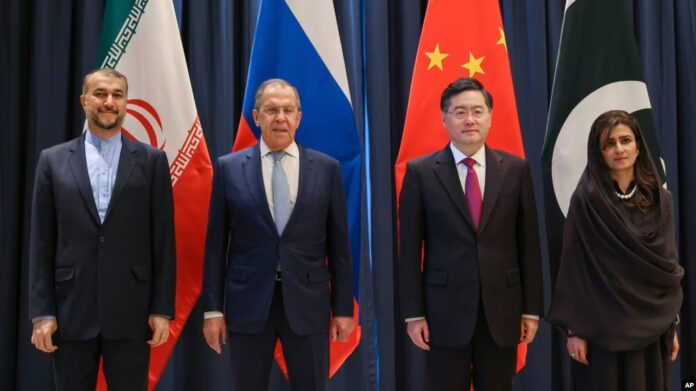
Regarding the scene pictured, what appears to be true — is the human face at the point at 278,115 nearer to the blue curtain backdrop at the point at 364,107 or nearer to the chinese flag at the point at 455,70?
the chinese flag at the point at 455,70

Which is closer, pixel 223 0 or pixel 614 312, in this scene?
pixel 614 312

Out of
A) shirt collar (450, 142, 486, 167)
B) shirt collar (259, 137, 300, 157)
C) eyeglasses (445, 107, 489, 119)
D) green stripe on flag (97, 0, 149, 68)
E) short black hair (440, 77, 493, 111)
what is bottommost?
shirt collar (450, 142, 486, 167)

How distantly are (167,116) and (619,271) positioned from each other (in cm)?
204

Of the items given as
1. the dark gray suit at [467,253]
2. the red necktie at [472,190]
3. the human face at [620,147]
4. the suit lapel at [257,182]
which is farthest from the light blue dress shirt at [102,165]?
the human face at [620,147]

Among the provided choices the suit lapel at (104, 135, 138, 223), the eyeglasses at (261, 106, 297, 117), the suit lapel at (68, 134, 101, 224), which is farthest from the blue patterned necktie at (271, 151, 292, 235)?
the suit lapel at (68, 134, 101, 224)

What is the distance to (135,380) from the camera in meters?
2.43

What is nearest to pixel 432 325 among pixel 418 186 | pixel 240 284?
pixel 418 186

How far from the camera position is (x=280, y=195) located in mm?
2529

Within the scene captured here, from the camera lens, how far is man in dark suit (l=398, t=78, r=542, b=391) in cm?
240

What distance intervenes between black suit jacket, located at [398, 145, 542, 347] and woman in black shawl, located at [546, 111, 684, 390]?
0.15 meters

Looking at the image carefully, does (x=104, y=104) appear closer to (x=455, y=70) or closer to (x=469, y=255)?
(x=469, y=255)

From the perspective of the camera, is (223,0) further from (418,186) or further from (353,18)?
(418,186)

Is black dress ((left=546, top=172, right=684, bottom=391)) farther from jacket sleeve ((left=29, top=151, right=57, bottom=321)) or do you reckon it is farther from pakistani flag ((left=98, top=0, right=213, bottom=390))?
jacket sleeve ((left=29, top=151, right=57, bottom=321))

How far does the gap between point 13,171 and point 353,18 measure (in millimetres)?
2004
